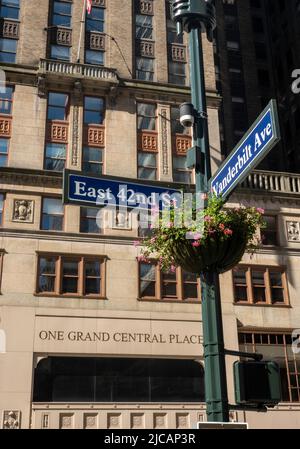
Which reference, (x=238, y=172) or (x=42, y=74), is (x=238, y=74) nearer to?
(x=42, y=74)

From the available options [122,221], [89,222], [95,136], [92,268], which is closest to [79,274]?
[92,268]

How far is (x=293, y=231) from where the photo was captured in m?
30.3

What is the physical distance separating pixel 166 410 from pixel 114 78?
17909 mm

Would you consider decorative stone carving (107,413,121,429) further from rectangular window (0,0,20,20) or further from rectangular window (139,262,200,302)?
rectangular window (0,0,20,20)

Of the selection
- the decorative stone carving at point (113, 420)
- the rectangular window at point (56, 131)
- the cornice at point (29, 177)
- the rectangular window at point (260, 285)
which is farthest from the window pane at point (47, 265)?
the rectangular window at point (260, 285)

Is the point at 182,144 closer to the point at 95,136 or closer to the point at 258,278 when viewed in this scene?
the point at 95,136

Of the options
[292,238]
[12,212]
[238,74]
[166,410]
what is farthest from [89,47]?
[238,74]

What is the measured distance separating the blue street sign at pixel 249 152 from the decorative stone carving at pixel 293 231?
2290cm

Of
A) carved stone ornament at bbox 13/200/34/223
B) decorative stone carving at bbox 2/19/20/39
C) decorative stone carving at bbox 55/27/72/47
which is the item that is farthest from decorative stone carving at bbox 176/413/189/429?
decorative stone carving at bbox 2/19/20/39

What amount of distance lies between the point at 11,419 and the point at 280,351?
1316cm

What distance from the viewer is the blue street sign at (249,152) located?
7.05 meters

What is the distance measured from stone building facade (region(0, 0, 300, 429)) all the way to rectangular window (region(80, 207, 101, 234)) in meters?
0.07

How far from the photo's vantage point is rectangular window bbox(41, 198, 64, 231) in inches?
1086

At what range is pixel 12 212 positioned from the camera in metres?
27.0
